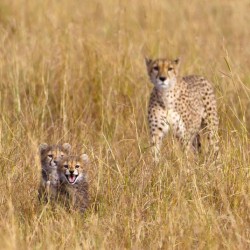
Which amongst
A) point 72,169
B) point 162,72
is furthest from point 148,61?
point 72,169

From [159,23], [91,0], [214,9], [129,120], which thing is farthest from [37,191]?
[214,9]

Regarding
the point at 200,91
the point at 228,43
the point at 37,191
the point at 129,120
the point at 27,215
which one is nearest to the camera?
the point at 27,215

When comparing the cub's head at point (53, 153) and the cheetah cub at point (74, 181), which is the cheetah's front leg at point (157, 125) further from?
the cheetah cub at point (74, 181)

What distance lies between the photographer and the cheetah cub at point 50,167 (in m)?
5.32

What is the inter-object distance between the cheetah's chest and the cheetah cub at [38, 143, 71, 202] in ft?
5.11

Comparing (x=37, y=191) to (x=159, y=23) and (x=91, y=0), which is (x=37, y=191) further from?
(x=91, y=0)

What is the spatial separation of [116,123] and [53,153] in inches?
51.9

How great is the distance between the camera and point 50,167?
5.58m

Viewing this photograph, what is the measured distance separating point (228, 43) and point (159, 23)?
46.8 inches

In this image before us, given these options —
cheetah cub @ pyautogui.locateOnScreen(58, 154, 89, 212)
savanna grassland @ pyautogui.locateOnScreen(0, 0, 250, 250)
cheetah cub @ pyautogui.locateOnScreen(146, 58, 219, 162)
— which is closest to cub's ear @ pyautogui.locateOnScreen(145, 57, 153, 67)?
cheetah cub @ pyautogui.locateOnScreen(146, 58, 219, 162)

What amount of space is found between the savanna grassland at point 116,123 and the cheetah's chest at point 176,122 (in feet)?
0.61

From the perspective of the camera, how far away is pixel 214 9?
11.1 m

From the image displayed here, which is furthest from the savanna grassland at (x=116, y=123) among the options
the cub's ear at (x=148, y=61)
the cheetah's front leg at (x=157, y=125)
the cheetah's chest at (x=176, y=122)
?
the cub's ear at (x=148, y=61)

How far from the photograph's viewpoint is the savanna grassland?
187 inches
